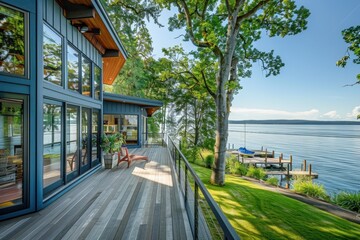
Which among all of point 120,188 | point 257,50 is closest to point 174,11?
point 257,50

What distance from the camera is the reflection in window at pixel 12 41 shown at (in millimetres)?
2848

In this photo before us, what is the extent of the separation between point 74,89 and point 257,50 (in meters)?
9.12

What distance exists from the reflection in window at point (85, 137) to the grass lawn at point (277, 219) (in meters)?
4.53

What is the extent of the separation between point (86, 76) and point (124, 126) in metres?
5.92

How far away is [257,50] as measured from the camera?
31.6 ft

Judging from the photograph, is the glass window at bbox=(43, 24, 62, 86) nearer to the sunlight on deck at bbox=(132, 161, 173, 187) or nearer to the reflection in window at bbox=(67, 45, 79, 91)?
the reflection in window at bbox=(67, 45, 79, 91)

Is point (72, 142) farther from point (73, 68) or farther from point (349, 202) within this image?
point (349, 202)

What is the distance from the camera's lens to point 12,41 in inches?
116

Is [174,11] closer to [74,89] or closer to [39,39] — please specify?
[74,89]

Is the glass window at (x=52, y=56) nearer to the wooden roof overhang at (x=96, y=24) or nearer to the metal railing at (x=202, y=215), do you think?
the wooden roof overhang at (x=96, y=24)

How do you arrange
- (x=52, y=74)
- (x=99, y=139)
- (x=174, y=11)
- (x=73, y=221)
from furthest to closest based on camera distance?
1. (x=174, y=11)
2. (x=99, y=139)
3. (x=52, y=74)
4. (x=73, y=221)

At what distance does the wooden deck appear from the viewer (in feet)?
8.07

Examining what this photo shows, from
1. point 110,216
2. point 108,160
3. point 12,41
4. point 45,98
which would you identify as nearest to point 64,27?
point 12,41

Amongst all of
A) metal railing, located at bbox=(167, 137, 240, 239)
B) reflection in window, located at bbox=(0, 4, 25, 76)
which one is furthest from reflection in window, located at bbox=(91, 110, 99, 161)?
metal railing, located at bbox=(167, 137, 240, 239)
